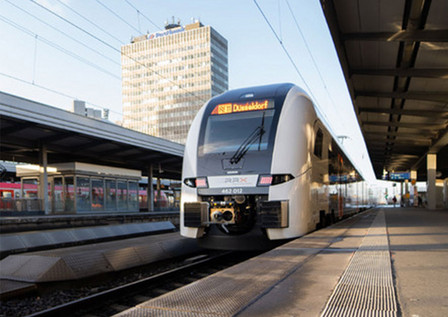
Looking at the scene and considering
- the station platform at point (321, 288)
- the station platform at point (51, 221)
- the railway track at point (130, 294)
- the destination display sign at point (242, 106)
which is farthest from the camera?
the station platform at point (51, 221)

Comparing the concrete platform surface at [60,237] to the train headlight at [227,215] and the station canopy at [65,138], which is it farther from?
the train headlight at [227,215]

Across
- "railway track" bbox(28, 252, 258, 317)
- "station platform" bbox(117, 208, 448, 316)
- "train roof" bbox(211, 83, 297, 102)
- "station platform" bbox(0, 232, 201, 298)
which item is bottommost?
"railway track" bbox(28, 252, 258, 317)

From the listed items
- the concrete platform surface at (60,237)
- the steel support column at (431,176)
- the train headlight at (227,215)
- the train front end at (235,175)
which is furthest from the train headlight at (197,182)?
the steel support column at (431,176)

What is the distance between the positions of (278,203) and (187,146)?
2407 mm

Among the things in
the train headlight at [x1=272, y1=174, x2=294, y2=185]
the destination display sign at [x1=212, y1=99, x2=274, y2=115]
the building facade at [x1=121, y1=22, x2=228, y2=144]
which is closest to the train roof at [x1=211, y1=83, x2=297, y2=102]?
the destination display sign at [x1=212, y1=99, x2=274, y2=115]

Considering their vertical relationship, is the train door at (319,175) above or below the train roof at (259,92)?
below

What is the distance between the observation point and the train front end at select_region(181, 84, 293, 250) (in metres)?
7.37

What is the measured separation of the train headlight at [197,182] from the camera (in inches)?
308

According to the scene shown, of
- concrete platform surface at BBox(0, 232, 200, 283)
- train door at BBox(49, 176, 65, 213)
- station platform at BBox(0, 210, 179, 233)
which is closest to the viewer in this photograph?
concrete platform surface at BBox(0, 232, 200, 283)

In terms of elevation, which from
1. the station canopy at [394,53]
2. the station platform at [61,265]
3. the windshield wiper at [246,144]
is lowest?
the station platform at [61,265]

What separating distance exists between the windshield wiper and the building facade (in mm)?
101171

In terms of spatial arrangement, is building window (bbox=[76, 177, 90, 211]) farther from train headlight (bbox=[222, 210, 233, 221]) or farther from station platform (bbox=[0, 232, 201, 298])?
train headlight (bbox=[222, 210, 233, 221])

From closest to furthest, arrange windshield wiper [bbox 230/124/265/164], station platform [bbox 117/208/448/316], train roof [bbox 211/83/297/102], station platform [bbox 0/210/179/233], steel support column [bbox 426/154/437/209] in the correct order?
station platform [bbox 117/208/448/316] → windshield wiper [bbox 230/124/265/164] → train roof [bbox 211/83/297/102] → station platform [bbox 0/210/179/233] → steel support column [bbox 426/154/437/209]

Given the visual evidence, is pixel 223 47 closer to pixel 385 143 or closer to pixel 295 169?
pixel 385 143
